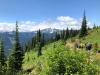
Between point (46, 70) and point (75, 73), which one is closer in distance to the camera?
point (75, 73)

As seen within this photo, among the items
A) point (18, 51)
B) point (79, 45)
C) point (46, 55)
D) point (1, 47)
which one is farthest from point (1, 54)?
point (46, 55)

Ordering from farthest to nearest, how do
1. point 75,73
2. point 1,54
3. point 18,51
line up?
point 1,54
point 18,51
point 75,73

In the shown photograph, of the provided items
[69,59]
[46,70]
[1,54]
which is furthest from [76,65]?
[1,54]

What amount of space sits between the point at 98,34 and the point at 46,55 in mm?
115807

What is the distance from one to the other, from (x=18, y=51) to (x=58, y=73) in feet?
180

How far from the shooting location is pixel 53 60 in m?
23.4

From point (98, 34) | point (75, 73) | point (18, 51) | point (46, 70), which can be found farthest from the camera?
point (98, 34)

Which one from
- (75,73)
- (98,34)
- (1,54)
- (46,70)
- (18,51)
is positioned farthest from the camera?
(98,34)

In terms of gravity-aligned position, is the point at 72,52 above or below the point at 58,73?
above

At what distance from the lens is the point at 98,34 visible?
13725cm

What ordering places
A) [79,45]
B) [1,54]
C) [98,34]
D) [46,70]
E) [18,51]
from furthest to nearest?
[98,34]
[79,45]
[1,54]
[18,51]
[46,70]

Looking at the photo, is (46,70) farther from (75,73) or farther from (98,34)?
(98,34)

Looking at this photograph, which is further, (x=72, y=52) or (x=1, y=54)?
(x=1, y=54)

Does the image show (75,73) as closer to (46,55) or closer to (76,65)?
(76,65)
